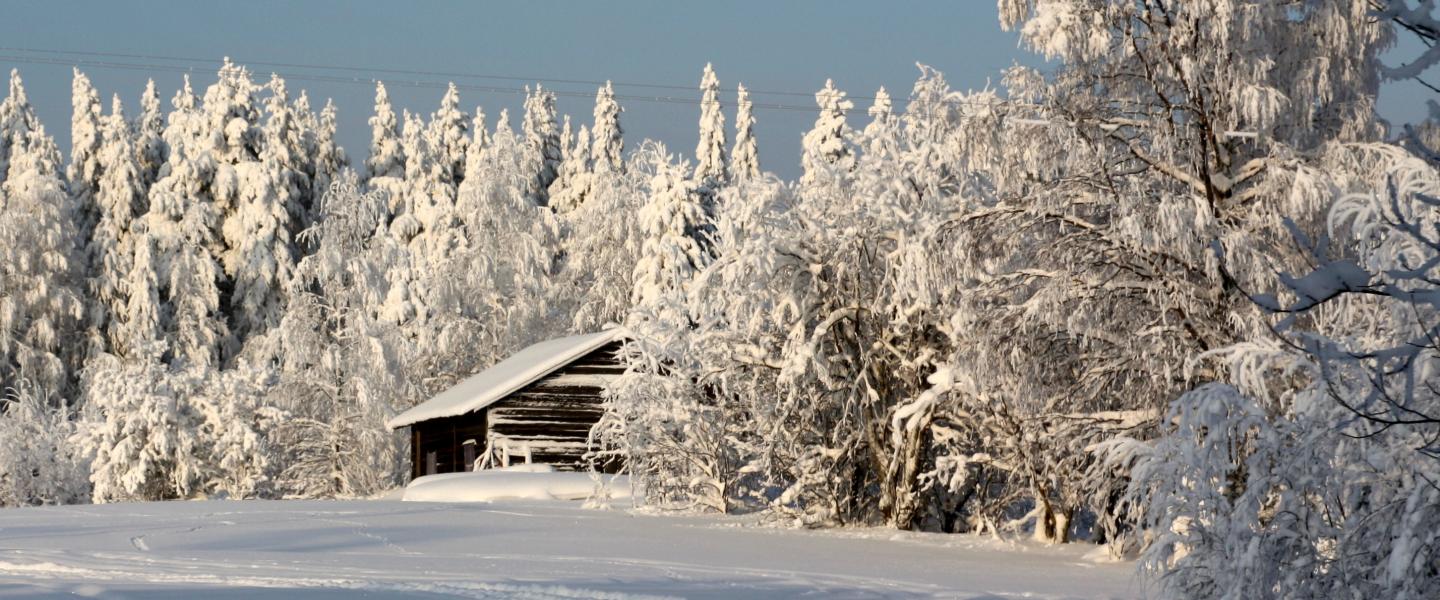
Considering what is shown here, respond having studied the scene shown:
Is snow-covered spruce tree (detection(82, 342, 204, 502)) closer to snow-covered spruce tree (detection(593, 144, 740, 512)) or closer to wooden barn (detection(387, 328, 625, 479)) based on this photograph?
wooden barn (detection(387, 328, 625, 479))

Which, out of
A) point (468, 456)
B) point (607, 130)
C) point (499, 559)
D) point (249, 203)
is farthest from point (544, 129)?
point (499, 559)

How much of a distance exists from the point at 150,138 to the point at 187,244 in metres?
7.77

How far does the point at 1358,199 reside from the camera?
15.1 m

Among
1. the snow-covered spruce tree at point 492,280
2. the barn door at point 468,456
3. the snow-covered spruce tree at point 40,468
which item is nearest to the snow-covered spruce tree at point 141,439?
the snow-covered spruce tree at point 40,468

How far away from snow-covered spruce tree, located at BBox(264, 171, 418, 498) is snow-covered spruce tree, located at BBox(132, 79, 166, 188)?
18546 mm

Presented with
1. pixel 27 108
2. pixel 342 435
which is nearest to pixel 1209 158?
pixel 342 435

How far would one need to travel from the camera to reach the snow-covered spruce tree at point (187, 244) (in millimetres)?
57312

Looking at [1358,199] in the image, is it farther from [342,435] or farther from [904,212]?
[342,435]

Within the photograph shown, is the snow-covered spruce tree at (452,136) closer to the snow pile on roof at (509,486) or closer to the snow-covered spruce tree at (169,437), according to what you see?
the snow-covered spruce tree at (169,437)

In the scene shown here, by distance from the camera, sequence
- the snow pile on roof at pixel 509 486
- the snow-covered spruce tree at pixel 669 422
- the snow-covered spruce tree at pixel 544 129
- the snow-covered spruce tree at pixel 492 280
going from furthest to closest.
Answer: the snow-covered spruce tree at pixel 544 129
the snow-covered spruce tree at pixel 492 280
the snow pile on roof at pixel 509 486
the snow-covered spruce tree at pixel 669 422

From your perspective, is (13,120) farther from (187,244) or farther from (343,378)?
(343,378)

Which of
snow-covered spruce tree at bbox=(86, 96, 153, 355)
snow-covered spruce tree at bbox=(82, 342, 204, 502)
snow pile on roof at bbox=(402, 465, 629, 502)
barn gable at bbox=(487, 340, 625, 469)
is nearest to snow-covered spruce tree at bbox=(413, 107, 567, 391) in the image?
snow-covered spruce tree at bbox=(82, 342, 204, 502)

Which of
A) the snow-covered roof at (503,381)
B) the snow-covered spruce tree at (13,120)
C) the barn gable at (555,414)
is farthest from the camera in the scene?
the snow-covered spruce tree at (13,120)

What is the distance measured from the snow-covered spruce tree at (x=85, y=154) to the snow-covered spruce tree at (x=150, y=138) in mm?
1537
